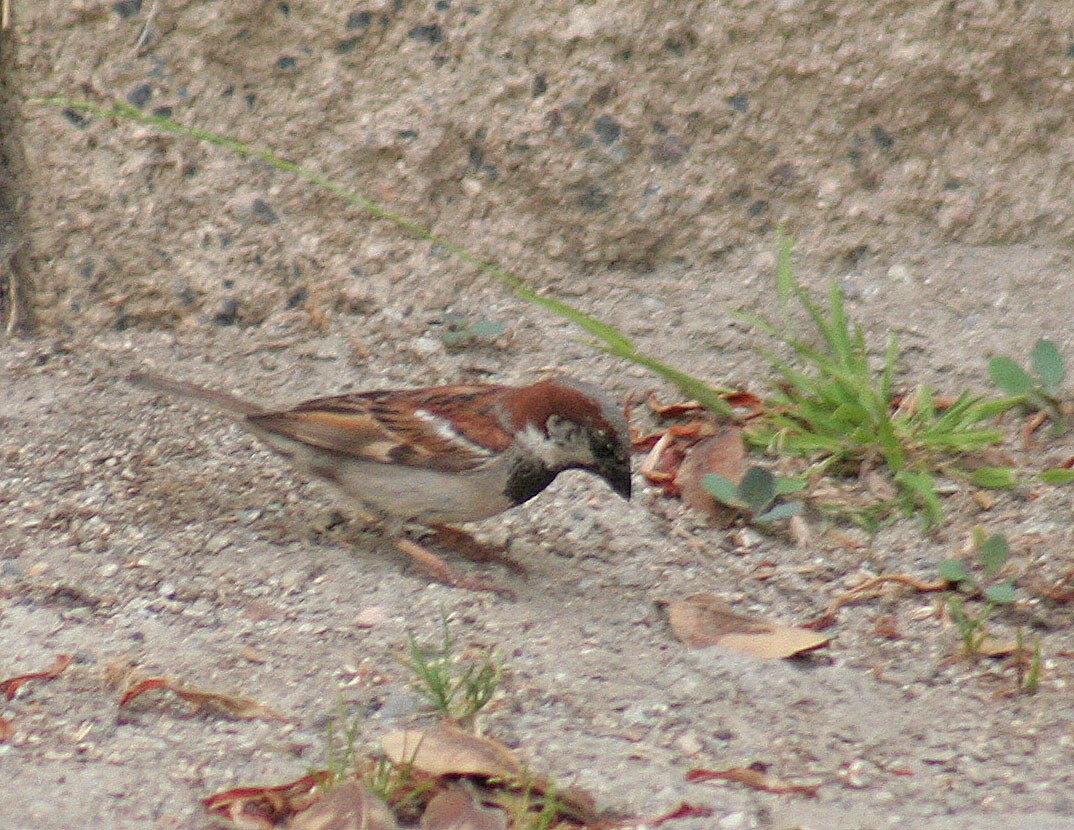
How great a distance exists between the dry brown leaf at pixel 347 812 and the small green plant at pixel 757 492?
4.67ft

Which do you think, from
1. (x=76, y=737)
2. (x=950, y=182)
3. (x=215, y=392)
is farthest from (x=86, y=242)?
(x=950, y=182)

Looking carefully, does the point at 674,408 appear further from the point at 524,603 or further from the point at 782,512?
the point at 524,603

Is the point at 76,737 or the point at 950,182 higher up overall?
the point at 950,182

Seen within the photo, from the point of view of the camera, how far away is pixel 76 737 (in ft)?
9.36

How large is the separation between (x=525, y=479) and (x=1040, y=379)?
1325mm

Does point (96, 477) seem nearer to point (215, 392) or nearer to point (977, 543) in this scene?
point (215, 392)

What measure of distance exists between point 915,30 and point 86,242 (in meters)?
2.19

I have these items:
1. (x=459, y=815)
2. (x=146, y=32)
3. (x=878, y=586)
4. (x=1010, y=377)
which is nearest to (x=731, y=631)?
(x=878, y=586)

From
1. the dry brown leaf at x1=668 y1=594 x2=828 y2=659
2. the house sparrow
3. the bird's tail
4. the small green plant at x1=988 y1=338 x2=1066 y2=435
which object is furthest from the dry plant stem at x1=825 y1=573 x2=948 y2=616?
the bird's tail

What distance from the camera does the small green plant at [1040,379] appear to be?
13.2 feet

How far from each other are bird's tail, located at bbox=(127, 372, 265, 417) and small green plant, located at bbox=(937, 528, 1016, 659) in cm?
160

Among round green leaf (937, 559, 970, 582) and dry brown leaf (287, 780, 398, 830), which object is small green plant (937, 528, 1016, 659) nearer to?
round green leaf (937, 559, 970, 582)

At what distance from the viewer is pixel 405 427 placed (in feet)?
12.3

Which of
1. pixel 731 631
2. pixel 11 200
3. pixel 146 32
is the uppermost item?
pixel 146 32
